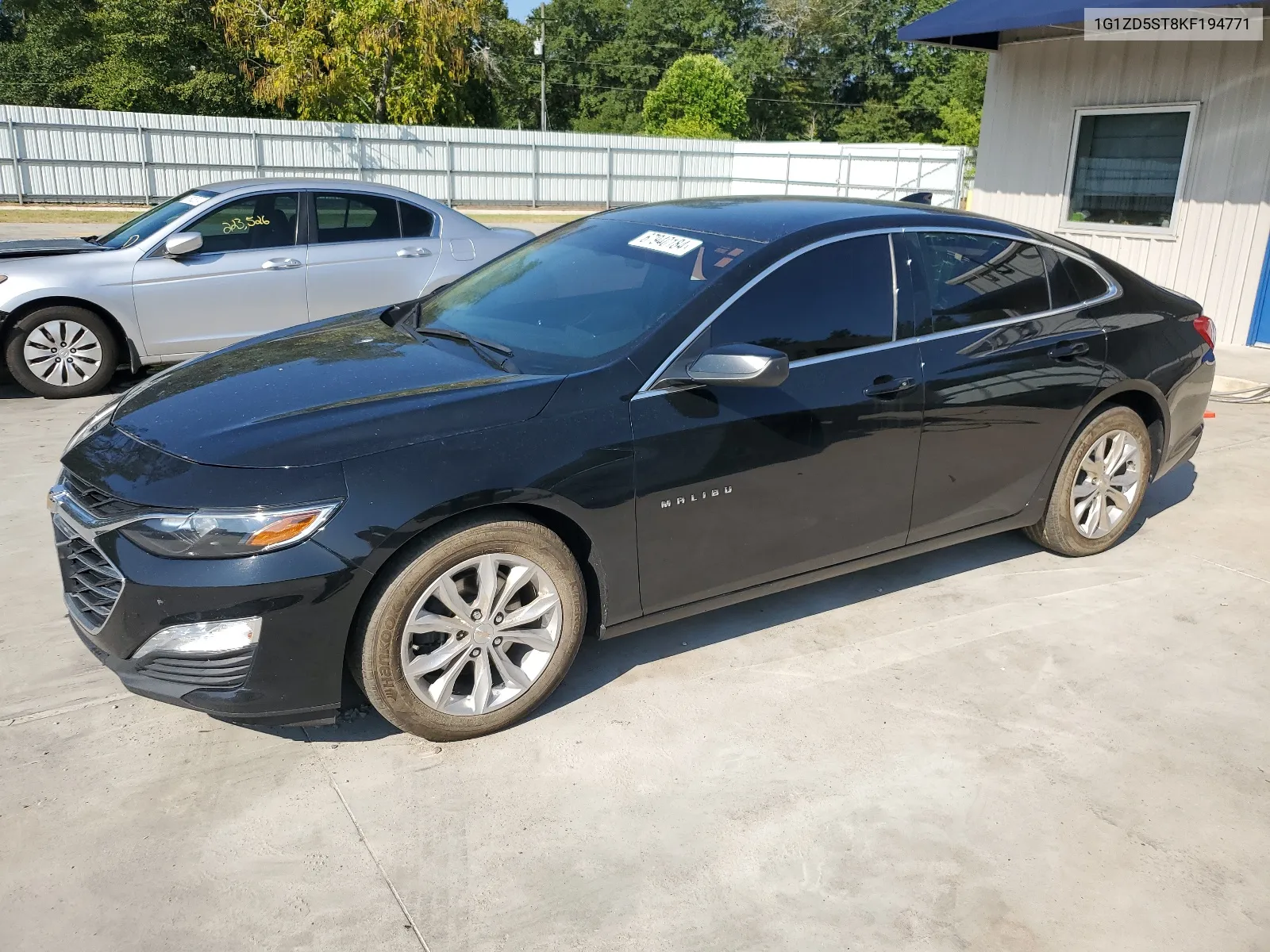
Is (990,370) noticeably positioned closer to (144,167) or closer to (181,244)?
(181,244)

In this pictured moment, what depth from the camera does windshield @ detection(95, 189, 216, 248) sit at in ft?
25.9

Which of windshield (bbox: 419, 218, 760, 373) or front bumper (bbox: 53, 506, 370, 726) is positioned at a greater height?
windshield (bbox: 419, 218, 760, 373)

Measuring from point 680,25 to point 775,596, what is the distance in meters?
73.3

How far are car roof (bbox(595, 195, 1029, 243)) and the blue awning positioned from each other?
5.98m

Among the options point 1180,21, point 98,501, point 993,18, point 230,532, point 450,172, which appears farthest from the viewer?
point 450,172

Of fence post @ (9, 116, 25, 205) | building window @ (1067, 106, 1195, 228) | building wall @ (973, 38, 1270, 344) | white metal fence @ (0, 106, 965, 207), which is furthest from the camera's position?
Answer: white metal fence @ (0, 106, 965, 207)

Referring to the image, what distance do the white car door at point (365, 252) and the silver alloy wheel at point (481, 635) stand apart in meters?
5.39

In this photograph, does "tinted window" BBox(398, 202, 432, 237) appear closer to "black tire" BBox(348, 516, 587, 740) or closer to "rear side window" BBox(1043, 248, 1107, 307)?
"rear side window" BBox(1043, 248, 1107, 307)

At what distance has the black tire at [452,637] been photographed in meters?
3.08

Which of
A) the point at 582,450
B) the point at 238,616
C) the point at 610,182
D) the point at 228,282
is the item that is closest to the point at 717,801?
the point at 582,450

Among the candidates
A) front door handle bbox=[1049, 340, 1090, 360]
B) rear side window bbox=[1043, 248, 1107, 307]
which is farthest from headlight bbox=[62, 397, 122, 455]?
rear side window bbox=[1043, 248, 1107, 307]

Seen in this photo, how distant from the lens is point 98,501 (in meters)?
3.11

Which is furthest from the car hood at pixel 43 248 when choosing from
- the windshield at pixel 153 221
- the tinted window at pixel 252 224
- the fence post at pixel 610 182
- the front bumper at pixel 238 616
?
the fence post at pixel 610 182

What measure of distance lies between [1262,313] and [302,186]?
8655mm
